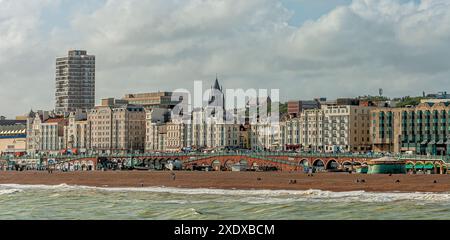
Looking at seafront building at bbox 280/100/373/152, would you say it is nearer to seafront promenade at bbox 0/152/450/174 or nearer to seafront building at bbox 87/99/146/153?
seafront promenade at bbox 0/152/450/174

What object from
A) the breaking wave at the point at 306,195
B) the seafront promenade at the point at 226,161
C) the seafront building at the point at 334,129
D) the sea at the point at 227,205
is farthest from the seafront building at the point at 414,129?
the sea at the point at 227,205

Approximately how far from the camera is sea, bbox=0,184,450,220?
56375mm

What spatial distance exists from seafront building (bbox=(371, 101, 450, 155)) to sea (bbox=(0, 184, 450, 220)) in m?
56.9

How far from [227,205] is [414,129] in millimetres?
77602

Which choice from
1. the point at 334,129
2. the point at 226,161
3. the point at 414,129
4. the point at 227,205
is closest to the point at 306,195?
the point at 227,205

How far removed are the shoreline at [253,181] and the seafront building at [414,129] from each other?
36248 millimetres

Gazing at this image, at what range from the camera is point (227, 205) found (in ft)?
215

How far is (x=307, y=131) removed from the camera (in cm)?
15612

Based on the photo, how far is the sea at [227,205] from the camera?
56.4 metres

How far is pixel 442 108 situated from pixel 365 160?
21.5 metres

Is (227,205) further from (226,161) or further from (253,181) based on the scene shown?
(226,161)

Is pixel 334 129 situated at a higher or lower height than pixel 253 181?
higher

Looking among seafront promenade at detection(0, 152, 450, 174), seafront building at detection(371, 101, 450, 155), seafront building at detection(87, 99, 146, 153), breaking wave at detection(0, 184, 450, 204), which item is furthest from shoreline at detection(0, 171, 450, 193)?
seafront building at detection(87, 99, 146, 153)
